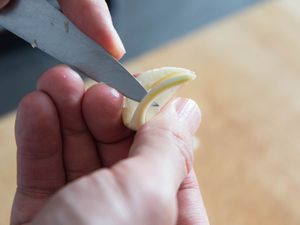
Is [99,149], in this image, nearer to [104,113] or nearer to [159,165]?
[104,113]

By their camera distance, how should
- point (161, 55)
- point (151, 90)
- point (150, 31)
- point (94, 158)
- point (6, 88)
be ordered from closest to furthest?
point (151, 90), point (94, 158), point (161, 55), point (6, 88), point (150, 31)

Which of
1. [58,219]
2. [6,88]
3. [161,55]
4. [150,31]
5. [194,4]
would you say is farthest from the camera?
[194,4]

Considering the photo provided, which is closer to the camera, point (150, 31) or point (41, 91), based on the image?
point (41, 91)

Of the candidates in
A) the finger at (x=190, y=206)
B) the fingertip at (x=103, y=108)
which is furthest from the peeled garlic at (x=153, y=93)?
the finger at (x=190, y=206)

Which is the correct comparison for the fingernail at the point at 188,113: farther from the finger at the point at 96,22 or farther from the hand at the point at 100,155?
the finger at the point at 96,22

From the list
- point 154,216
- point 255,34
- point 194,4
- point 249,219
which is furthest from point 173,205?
point 194,4

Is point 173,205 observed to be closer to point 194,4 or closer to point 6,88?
point 6,88

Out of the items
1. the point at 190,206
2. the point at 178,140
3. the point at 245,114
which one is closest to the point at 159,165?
the point at 178,140
